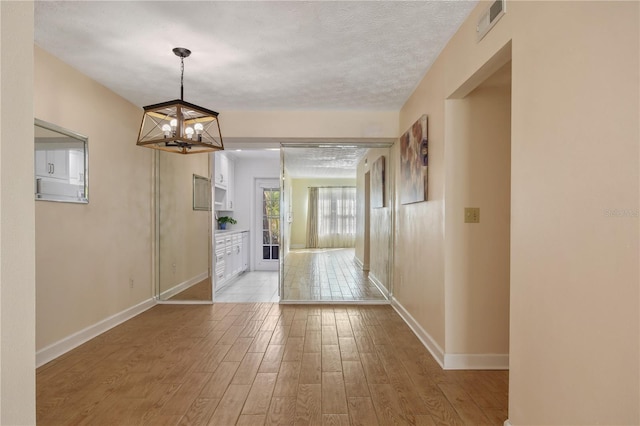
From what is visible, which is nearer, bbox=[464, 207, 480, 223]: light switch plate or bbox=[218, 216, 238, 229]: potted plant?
bbox=[464, 207, 480, 223]: light switch plate

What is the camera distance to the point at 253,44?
9.30 feet

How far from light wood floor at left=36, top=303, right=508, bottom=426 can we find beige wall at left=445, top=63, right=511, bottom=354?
13.4 inches

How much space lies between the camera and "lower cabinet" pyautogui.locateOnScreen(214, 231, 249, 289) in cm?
579

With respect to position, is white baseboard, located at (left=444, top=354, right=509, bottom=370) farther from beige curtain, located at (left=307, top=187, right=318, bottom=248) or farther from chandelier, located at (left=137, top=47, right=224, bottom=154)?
beige curtain, located at (left=307, top=187, right=318, bottom=248)

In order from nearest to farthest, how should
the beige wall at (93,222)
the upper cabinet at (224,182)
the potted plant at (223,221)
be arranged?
the beige wall at (93,222) → the upper cabinet at (224,182) → the potted plant at (223,221)

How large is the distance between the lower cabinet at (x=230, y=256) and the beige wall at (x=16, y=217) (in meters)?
4.44

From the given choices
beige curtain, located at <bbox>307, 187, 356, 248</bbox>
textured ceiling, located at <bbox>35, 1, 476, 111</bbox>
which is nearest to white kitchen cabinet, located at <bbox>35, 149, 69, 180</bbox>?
textured ceiling, located at <bbox>35, 1, 476, 111</bbox>

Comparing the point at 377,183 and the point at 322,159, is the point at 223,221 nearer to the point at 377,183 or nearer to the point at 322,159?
the point at 322,159

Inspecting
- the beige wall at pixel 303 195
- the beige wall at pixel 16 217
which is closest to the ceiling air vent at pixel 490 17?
the beige wall at pixel 16 217

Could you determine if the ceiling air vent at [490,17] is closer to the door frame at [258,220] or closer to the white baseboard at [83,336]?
the white baseboard at [83,336]

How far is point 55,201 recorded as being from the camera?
3.04m

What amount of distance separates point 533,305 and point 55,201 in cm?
347

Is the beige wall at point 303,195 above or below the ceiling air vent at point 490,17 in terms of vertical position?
below

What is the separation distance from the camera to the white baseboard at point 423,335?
2976mm
